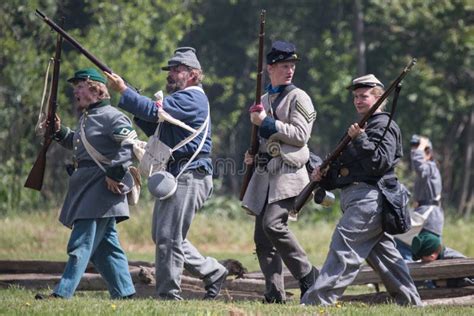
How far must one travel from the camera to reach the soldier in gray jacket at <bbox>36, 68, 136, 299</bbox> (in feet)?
37.5

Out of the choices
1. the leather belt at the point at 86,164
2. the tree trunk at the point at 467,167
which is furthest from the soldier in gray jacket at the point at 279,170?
the tree trunk at the point at 467,167

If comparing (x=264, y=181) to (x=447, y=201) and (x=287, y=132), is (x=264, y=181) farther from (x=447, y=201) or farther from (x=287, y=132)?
(x=447, y=201)

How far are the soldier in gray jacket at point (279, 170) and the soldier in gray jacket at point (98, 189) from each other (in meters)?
1.20

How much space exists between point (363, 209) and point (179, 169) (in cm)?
178

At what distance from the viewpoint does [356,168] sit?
1082 centimetres

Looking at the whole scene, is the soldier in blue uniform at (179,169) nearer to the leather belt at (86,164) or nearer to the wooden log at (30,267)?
the leather belt at (86,164)

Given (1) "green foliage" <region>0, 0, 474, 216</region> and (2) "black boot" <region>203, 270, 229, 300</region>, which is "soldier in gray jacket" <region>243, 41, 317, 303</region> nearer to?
(2) "black boot" <region>203, 270, 229, 300</region>

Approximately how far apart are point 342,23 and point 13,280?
79.5ft

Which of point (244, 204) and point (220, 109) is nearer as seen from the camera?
point (244, 204)

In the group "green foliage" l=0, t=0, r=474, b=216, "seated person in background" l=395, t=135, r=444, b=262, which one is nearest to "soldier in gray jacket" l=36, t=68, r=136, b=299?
"seated person in background" l=395, t=135, r=444, b=262

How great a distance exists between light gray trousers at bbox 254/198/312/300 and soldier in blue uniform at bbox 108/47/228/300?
0.59 metres

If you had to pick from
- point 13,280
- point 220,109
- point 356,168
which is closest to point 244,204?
point 356,168

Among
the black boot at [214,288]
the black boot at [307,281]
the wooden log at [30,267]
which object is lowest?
the wooden log at [30,267]

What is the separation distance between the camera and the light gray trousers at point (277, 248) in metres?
11.1
